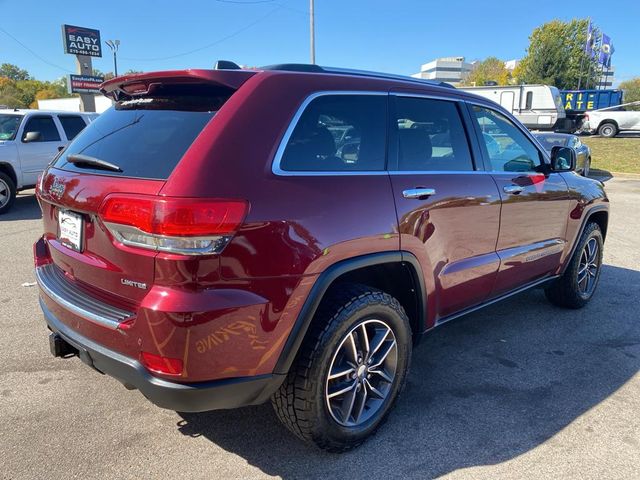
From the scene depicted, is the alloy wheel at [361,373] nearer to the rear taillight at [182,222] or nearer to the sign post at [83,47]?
the rear taillight at [182,222]

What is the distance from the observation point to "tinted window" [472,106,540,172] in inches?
138

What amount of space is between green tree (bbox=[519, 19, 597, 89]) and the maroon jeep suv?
5463 centimetres

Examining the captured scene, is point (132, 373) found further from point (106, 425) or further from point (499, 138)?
point (499, 138)

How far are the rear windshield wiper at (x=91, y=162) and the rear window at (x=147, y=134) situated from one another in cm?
2

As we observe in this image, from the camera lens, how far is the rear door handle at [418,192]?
8.80 feet

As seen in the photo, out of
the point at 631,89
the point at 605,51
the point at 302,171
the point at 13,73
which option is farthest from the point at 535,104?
the point at 13,73

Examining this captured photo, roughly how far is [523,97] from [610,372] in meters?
22.0

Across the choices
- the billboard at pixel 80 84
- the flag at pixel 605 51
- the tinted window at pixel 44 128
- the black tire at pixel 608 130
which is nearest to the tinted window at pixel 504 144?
the tinted window at pixel 44 128

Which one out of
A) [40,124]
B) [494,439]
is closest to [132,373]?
[494,439]

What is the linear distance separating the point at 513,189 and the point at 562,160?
2.88 ft

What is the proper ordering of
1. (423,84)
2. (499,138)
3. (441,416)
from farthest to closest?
(499,138)
(423,84)
(441,416)

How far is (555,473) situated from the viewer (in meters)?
2.46

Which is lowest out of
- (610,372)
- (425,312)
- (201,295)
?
(610,372)

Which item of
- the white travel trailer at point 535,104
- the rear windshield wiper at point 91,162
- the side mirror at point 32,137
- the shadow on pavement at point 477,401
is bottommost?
the shadow on pavement at point 477,401
